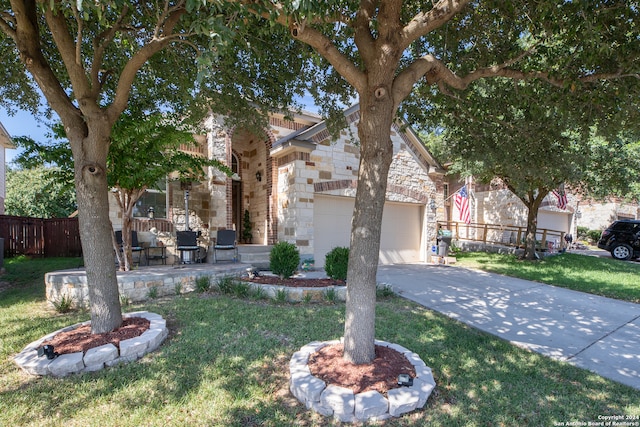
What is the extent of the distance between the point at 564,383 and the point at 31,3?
7.66m

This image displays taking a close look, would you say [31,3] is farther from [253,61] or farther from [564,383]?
[564,383]

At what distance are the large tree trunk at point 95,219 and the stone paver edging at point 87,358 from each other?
0.55 m

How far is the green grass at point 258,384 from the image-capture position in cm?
252

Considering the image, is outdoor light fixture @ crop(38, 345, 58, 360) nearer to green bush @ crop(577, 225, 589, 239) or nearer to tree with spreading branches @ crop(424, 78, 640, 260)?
tree with spreading branches @ crop(424, 78, 640, 260)

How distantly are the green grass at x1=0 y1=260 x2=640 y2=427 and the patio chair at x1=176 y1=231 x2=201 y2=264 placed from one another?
13.2ft

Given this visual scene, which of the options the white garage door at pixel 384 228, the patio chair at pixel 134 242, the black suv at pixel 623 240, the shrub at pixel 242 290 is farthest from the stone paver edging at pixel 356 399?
the black suv at pixel 623 240

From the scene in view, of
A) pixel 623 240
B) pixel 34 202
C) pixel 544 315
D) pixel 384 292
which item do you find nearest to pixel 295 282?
pixel 384 292

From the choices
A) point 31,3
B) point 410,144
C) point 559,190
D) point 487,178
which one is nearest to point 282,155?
point 410,144

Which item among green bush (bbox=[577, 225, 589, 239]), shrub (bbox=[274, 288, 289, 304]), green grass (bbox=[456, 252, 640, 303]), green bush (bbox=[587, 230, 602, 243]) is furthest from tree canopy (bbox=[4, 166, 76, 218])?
green bush (bbox=[587, 230, 602, 243])

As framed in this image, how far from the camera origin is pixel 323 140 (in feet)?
30.5

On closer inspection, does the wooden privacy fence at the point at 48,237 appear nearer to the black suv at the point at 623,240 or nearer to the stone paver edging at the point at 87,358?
the stone paver edging at the point at 87,358

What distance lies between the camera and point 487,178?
509 inches

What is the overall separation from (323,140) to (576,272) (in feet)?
28.7

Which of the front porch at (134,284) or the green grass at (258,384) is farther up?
the front porch at (134,284)
